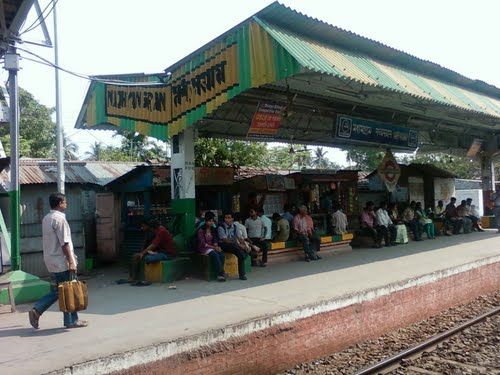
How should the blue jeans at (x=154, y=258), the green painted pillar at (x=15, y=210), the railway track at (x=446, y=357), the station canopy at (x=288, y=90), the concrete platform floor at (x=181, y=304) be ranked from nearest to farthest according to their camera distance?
the concrete platform floor at (x=181, y=304)
the railway track at (x=446, y=357)
the green painted pillar at (x=15, y=210)
the station canopy at (x=288, y=90)
the blue jeans at (x=154, y=258)

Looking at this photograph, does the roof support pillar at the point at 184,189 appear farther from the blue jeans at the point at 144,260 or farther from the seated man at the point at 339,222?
the seated man at the point at 339,222

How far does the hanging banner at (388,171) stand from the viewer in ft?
50.7

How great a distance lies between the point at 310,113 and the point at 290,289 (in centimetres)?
641

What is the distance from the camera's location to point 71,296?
17.5 ft

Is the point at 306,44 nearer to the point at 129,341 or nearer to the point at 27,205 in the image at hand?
the point at 129,341

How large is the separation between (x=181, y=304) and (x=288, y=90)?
4.60 metres

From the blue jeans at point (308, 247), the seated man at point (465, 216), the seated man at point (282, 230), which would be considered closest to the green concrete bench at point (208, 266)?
the seated man at point (282, 230)

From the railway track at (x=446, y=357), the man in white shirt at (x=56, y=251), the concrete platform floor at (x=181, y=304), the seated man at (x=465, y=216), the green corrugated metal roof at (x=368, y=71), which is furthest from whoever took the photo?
the seated man at (x=465, y=216)

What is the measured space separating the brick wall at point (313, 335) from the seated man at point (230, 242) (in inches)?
95.4

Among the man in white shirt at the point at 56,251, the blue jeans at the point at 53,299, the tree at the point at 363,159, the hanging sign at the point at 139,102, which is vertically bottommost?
the blue jeans at the point at 53,299

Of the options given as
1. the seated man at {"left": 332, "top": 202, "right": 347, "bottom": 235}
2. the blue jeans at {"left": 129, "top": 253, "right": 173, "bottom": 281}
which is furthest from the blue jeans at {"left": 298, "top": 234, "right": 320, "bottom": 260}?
the blue jeans at {"left": 129, "top": 253, "right": 173, "bottom": 281}

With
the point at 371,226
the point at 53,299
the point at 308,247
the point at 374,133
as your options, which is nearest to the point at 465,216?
the point at 371,226

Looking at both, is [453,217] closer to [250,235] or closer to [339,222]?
[339,222]

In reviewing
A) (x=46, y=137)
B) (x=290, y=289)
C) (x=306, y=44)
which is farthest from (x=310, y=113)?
(x=46, y=137)
